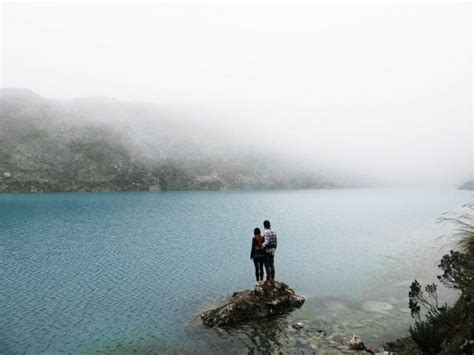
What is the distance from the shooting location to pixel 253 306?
83.7 feet

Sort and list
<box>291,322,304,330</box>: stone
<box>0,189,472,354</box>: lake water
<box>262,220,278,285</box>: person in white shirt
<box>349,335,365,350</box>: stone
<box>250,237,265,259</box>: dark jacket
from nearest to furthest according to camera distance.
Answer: <box>349,335,365,350</box>: stone
<box>0,189,472,354</box>: lake water
<box>291,322,304,330</box>: stone
<box>262,220,278,285</box>: person in white shirt
<box>250,237,265,259</box>: dark jacket

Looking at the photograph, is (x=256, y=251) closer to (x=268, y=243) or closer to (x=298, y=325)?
(x=268, y=243)

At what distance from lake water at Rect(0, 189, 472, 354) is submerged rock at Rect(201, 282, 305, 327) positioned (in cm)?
100

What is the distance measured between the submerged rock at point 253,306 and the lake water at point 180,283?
100 centimetres

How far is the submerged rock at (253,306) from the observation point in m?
24.6

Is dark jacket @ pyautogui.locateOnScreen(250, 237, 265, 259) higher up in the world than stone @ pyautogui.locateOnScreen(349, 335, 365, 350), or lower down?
higher up

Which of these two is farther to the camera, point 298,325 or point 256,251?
point 256,251

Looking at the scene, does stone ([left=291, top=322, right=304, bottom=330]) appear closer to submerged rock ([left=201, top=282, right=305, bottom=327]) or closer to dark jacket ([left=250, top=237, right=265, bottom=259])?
submerged rock ([left=201, top=282, right=305, bottom=327])

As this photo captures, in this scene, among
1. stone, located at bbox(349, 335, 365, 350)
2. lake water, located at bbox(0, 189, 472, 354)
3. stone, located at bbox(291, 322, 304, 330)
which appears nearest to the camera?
stone, located at bbox(349, 335, 365, 350)

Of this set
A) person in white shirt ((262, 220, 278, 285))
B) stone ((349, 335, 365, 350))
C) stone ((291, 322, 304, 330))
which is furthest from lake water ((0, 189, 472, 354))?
person in white shirt ((262, 220, 278, 285))

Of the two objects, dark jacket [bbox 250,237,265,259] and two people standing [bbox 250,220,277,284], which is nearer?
two people standing [bbox 250,220,277,284]

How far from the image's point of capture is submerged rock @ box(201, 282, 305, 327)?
24609 mm

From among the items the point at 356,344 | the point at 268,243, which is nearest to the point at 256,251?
the point at 268,243

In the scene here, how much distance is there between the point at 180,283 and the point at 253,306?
490 inches
